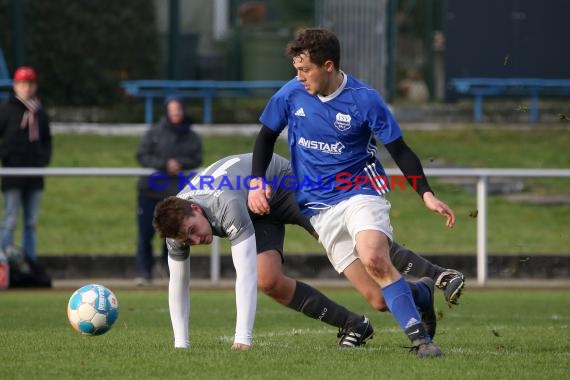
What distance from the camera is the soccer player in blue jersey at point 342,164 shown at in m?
7.79

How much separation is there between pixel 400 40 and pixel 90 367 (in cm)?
3002

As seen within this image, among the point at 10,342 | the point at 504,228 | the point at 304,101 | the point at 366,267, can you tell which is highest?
the point at 304,101

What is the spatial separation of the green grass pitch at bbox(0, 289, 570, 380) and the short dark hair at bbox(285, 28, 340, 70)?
1780 mm

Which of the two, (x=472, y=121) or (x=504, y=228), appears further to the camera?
(x=472, y=121)

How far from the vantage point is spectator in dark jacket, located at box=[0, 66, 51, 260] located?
48.5 feet

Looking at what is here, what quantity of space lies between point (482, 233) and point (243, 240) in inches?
309

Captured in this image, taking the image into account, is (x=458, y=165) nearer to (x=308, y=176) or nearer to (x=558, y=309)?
(x=558, y=309)

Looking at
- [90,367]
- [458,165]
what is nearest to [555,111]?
[458,165]

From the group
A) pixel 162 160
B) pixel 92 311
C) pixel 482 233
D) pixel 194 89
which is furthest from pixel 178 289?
pixel 194 89

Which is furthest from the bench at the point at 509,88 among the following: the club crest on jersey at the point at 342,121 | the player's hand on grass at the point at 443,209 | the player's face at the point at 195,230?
the player's face at the point at 195,230

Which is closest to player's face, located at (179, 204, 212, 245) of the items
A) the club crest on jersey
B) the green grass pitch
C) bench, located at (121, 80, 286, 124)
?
the green grass pitch

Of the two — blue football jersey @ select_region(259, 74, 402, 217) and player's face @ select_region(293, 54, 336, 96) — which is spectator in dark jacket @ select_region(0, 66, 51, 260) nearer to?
blue football jersey @ select_region(259, 74, 402, 217)

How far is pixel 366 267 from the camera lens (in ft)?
25.5

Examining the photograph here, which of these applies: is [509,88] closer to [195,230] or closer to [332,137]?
[332,137]
